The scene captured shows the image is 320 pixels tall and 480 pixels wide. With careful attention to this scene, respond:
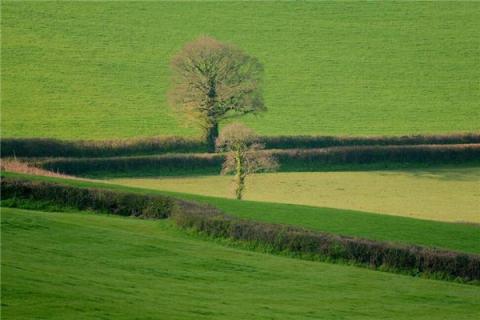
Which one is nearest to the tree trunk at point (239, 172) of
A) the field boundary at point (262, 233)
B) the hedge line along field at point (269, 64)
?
the field boundary at point (262, 233)

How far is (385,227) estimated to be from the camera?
29375 mm

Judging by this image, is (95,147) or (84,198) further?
(95,147)

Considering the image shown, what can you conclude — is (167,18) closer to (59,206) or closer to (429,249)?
(59,206)

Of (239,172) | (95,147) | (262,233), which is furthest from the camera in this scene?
(95,147)

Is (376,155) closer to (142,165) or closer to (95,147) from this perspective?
(142,165)

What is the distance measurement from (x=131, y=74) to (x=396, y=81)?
1825 centimetres

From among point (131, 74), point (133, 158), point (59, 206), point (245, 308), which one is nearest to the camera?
point (245, 308)

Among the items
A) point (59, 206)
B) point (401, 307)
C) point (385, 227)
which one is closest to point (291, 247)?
point (385, 227)

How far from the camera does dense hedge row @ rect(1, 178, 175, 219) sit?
3250 centimetres

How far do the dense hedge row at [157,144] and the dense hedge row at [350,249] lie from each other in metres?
27.9

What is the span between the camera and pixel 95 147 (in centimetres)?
5650

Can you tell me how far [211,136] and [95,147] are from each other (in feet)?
20.3

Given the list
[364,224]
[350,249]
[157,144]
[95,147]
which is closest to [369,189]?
[157,144]

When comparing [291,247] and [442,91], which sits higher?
[442,91]
